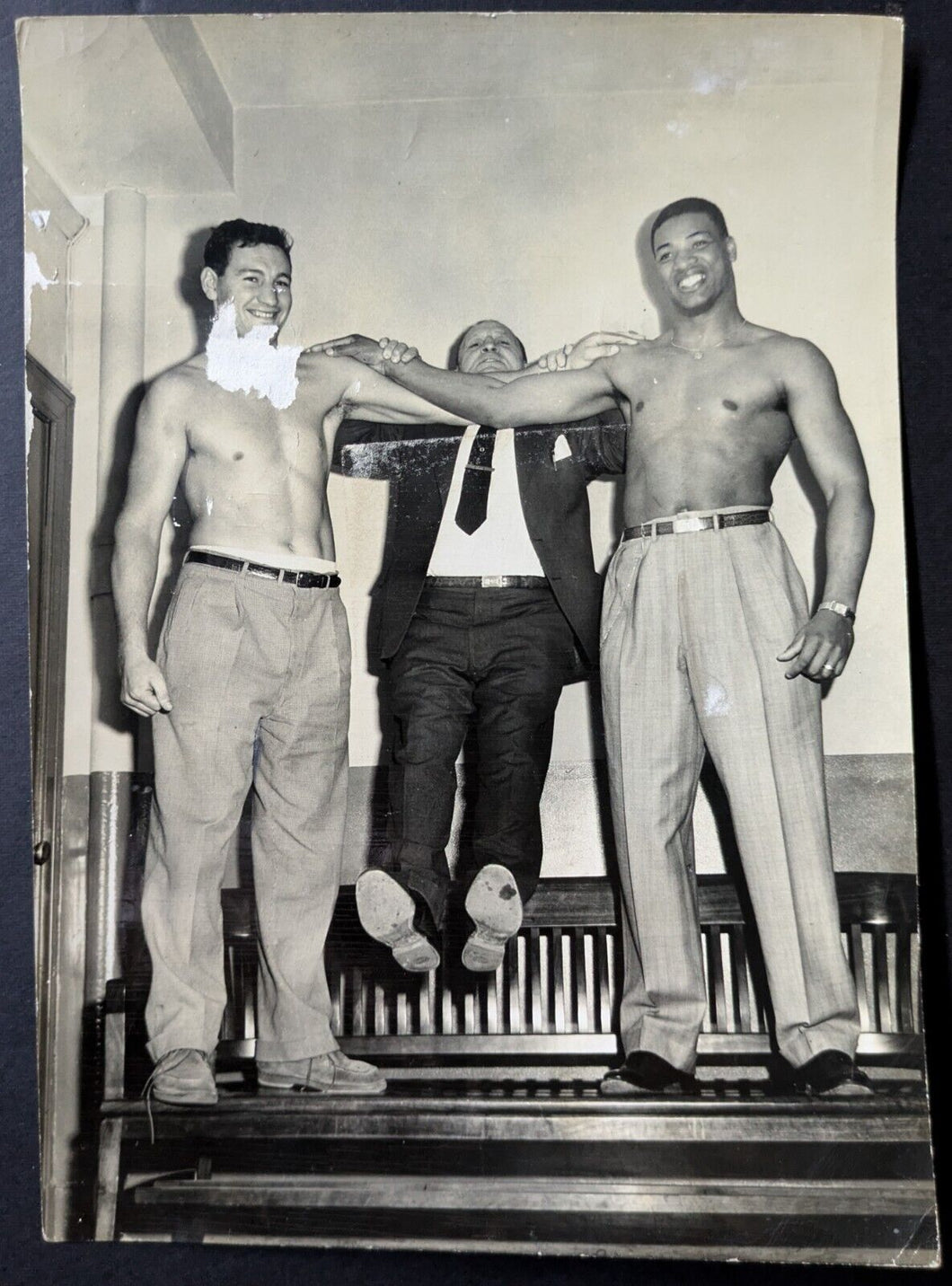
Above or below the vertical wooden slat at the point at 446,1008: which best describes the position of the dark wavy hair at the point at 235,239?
above

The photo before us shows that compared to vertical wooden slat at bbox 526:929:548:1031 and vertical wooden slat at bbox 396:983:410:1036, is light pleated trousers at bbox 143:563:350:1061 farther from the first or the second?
vertical wooden slat at bbox 526:929:548:1031

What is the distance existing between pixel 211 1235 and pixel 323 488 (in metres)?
1.30

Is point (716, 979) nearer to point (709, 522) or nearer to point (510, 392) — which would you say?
point (709, 522)

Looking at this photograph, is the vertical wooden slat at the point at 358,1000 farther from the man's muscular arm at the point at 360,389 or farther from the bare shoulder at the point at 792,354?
the bare shoulder at the point at 792,354

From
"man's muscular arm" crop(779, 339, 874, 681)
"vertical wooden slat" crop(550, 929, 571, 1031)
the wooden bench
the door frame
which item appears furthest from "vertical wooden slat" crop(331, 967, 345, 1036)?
"man's muscular arm" crop(779, 339, 874, 681)

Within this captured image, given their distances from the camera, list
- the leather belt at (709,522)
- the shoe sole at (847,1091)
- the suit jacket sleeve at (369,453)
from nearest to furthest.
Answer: the shoe sole at (847,1091) → the leather belt at (709,522) → the suit jacket sleeve at (369,453)

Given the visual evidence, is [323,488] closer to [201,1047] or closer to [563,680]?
[563,680]

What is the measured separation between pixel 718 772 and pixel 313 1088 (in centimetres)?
87

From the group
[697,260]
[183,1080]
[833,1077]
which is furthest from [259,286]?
[833,1077]

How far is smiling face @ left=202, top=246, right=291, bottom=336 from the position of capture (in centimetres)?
195

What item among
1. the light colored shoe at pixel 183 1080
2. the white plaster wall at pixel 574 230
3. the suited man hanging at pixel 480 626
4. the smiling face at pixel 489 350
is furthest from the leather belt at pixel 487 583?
the light colored shoe at pixel 183 1080

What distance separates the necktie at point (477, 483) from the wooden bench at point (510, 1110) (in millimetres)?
651

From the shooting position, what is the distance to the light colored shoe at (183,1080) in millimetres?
1832

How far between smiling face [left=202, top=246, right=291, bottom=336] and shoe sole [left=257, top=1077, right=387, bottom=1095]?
52.1 inches
